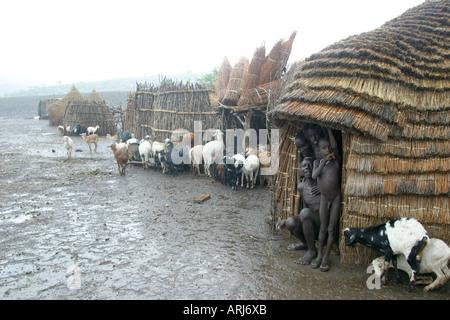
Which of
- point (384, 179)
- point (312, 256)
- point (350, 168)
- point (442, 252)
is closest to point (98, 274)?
point (312, 256)

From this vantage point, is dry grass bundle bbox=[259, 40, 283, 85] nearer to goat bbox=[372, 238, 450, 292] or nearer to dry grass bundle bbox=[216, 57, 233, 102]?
dry grass bundle bbox=[216, 57, 233, 102]

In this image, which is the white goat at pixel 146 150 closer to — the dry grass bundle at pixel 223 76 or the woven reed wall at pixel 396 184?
the dry grass bundle at pixel 223 76

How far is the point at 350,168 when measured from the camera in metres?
5.01

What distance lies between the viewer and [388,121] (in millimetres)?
4867

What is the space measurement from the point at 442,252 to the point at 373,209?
0.96 m

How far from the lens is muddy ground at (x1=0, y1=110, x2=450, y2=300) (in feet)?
15.5

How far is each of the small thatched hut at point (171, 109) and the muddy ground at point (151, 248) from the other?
331 cm

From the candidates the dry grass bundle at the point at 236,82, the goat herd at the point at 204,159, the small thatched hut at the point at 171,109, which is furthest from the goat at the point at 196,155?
the dry grass bundle at the point at 236,82

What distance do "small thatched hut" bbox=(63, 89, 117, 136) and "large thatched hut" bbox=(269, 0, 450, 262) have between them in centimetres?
2332

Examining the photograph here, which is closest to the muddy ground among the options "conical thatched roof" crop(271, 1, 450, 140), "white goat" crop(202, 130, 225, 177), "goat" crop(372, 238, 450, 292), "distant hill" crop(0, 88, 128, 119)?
"goat" crop(372, 238, 450, 292)

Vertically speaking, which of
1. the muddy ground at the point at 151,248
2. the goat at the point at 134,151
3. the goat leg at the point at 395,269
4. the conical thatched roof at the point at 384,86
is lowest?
the muddy ground at the point at 151,248

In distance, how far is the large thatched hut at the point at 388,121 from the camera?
4789 mm

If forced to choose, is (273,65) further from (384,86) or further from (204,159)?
(384,86)

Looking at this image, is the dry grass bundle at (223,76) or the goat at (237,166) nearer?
the goat at (237,166)
